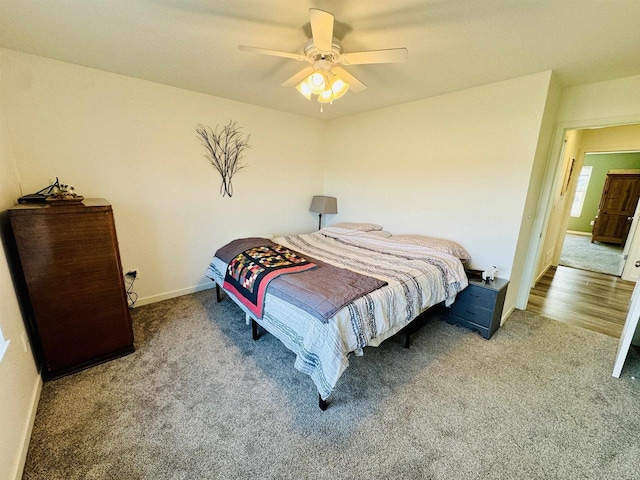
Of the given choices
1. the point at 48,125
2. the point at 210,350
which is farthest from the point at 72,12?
the point at 210,350

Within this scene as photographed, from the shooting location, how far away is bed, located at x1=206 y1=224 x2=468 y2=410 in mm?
1620

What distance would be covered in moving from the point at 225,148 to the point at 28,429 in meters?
2.89

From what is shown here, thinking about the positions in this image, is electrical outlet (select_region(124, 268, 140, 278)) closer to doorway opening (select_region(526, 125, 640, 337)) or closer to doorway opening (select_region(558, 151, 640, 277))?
doorway opening (select_region(526, 125, 640, 337))

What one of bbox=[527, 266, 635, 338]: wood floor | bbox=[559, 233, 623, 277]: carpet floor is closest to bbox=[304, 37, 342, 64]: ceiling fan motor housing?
bbox=[527, 266, 635, 338]: wood floor

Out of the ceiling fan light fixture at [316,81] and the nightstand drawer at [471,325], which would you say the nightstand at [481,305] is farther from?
the ceiling fan light fixture at [316,81]

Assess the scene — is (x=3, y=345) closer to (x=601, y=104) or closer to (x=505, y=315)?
(x=505, y=315)

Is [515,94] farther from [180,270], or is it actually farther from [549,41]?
[180,270]

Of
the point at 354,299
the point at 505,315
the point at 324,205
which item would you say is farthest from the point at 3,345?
the point at 505,315

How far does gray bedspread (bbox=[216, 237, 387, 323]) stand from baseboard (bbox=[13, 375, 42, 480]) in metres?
1.51

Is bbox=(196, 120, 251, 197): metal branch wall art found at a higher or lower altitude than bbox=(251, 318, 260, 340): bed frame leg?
higher

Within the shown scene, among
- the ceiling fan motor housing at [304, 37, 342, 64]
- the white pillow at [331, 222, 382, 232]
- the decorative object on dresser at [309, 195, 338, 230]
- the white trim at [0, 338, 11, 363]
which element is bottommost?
the white trim at [0, 338, 11, 363]

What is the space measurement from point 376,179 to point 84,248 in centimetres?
325

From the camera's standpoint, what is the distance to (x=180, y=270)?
3.20 m

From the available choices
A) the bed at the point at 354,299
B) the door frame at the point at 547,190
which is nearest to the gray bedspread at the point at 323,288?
the bed at the point at 354,299
